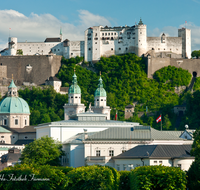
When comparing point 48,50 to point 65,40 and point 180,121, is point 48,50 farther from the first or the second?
point 180,121

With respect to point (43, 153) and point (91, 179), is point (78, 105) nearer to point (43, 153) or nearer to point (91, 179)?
point (43, 153)

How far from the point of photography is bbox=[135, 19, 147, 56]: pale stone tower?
14275 centimetres

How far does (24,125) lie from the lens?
119875 mm

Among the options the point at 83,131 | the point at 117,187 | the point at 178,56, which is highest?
the point at 178,56

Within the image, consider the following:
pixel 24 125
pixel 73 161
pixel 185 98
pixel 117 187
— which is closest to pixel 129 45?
pixel 185 98

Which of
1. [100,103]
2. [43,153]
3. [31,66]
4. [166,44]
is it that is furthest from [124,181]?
[31,66]

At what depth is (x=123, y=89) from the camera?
13775 cm

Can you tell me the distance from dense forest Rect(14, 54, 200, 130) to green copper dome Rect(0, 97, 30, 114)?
6362 mm

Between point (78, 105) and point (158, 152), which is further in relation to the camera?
point (78, 105)

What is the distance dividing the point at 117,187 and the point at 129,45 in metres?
92.9

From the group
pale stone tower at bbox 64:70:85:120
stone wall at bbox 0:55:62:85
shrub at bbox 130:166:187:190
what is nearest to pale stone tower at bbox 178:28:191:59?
stone wall at bbox 0:55:62:85

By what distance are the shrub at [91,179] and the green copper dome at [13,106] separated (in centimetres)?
6720

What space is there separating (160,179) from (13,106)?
2813 inches

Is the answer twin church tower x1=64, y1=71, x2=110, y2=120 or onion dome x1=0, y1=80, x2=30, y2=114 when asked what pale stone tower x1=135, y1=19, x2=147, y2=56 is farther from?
onion dome x1=0, y1=80, x2=30, y2=114
